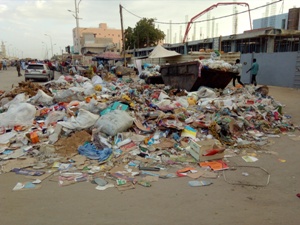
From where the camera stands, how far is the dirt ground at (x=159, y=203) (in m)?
2.81

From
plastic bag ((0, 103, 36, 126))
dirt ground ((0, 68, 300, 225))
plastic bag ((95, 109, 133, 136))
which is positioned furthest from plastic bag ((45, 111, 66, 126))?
dirt ground ((0, 68, 300, 225))

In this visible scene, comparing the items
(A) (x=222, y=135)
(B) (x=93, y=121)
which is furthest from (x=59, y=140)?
(A) (x=222, y=135)

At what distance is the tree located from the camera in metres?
46.6

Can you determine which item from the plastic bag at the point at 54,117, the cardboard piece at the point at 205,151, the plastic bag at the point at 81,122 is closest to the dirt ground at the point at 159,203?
the cardboard piece at the point at 205,151

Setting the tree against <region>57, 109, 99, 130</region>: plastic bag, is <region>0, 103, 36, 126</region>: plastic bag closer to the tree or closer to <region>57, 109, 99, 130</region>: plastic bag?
<region>57, 109, 99, 130</region>: plastic bag

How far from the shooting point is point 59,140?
526cm

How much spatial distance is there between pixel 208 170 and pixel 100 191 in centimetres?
179

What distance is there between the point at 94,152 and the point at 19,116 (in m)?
3.12

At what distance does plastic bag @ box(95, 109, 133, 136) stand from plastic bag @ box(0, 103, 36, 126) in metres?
2.20

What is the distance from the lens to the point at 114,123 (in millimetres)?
5516

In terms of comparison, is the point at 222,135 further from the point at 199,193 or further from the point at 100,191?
the point at 100,191

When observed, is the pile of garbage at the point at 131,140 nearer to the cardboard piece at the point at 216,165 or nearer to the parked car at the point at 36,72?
the cardboard piece at the point at 216,165

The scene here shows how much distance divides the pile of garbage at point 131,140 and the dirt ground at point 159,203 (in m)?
0.21

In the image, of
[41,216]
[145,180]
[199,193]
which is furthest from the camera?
[145,180]
